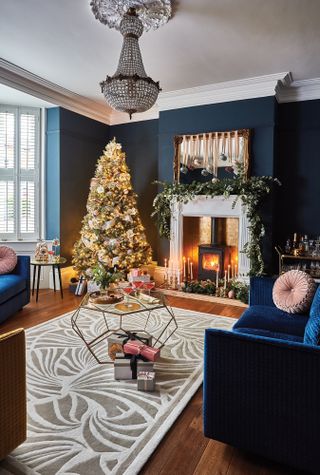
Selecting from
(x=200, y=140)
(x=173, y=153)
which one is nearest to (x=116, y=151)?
(x=173, y=153)

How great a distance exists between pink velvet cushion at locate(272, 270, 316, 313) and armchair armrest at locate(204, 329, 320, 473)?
1.33m

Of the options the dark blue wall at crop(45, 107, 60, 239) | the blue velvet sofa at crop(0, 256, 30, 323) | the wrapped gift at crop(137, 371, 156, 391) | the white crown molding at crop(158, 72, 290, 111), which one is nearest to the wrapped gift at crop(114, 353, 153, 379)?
the wrapped gift at crop(137, 371, 156, 391)

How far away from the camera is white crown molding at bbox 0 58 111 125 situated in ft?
15.6

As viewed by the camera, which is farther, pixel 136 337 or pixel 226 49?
pixel 226 49

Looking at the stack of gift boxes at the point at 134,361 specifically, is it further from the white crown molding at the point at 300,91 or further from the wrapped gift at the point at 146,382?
the white crown molding at the point at 300,91

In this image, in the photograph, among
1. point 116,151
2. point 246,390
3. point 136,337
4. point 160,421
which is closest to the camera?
point 246,390

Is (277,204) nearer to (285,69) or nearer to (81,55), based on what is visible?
(285,69)

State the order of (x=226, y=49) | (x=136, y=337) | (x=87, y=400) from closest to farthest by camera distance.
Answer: (x=87, y=400) < (x=136, y=337) < (x=226, y=49)

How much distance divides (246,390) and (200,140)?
15.2 feet

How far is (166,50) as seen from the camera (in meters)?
4.16

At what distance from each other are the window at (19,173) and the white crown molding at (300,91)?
419cm

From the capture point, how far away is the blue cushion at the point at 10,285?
12.9 feet

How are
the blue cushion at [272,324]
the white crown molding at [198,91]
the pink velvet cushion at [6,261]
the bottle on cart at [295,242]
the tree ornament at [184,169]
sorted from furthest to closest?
the tree ornament at [184,169], the bottle on cart at [295,242], the white crown molding at [198,91], the pink velvet cushion at [6,261], the blue cushion at [272,324]

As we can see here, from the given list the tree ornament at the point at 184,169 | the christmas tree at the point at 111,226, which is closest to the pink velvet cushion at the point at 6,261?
the christmas tree at the point at 111,226
